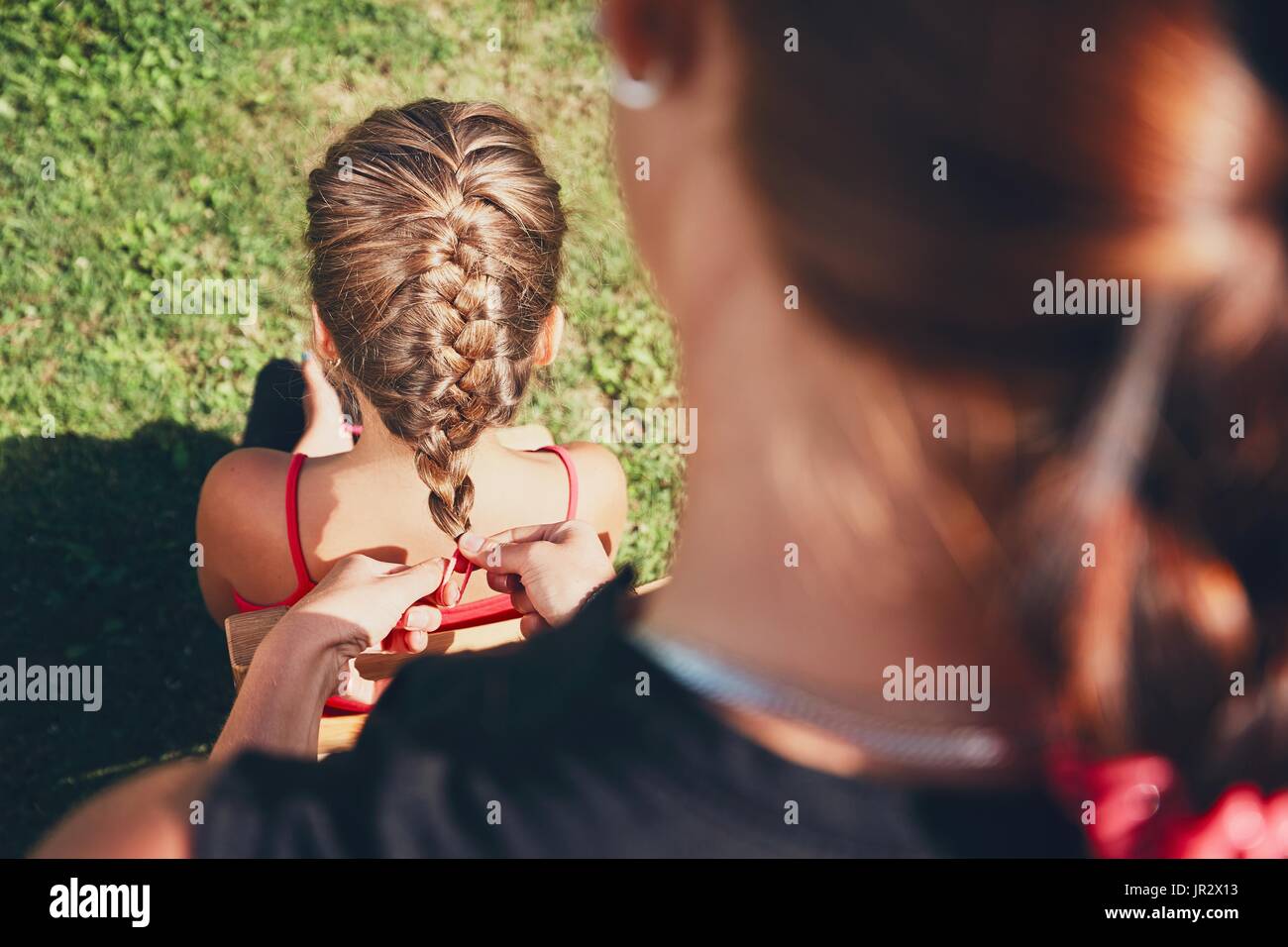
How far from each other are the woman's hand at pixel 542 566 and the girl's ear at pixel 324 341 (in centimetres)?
67

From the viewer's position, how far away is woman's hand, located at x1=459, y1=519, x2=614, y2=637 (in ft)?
6.86

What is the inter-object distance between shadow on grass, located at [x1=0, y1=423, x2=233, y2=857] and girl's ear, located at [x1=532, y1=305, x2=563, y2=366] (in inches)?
65.1

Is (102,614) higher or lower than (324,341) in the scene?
lower

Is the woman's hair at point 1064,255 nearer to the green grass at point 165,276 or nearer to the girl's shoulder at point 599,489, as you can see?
the girl's shoulder at point 599,489

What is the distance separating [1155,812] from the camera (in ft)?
3.46

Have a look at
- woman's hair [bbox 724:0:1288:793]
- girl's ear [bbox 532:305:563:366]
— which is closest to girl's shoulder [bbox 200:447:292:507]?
girl's ear [bbox 532:305:563:366]

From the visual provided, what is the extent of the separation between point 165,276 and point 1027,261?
12.4 ft

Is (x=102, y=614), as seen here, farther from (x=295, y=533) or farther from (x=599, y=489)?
(x=599, y=489)

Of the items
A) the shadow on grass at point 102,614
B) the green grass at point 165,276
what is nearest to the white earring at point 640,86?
the green grass at point 165,276

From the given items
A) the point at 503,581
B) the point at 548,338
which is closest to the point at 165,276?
the point at 548,338

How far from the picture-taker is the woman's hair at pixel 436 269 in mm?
2301

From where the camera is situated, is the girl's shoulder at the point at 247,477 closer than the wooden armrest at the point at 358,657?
No
